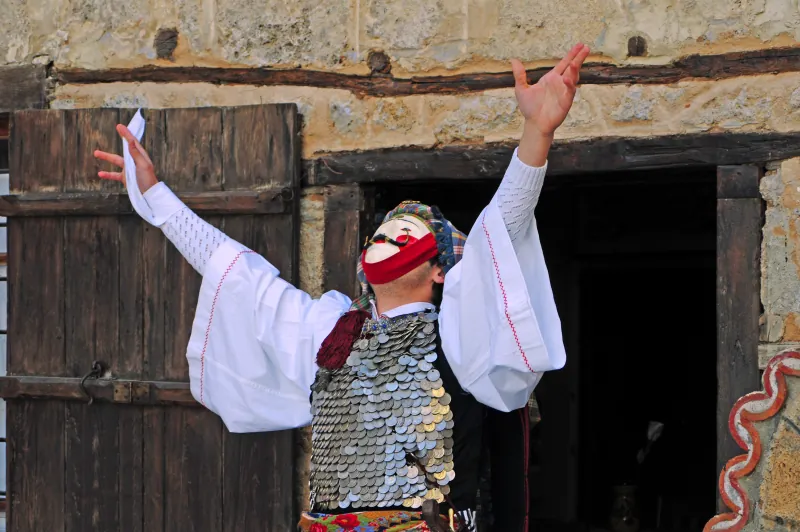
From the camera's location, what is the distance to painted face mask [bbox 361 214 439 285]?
3.29m

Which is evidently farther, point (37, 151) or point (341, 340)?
point (37, 151)

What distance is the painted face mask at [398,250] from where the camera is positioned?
10.8ft

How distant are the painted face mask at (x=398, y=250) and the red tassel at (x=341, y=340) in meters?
0.15

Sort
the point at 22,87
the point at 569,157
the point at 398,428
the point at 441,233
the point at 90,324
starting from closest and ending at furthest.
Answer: the point at 398,428 < the point at 441,233 < the point at 569,157 < the point at 90,324 < the point at 22,87

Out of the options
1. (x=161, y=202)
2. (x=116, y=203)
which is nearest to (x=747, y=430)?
(x=161, y=202)

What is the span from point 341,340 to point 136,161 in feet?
3.21

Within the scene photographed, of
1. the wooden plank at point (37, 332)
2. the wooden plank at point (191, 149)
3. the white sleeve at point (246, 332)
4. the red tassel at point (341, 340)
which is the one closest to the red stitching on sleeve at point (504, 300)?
the red tassel at point (341, 340)

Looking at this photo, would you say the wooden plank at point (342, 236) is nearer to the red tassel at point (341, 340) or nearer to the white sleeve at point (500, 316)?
the red tassel at point (341, 340)

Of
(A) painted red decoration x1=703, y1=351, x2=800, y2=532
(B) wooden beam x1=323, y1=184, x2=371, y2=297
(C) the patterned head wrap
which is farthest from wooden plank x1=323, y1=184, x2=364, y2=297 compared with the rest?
(A) painted red decoration x1=703, y1=351, x2=800, y2=532

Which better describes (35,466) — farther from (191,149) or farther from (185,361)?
(191,149)

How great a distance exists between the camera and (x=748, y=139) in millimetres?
3549

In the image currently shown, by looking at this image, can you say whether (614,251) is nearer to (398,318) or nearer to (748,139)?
(748,139)

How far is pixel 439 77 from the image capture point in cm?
398

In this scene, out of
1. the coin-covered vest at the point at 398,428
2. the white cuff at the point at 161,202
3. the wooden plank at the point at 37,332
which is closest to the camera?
the coin-covered vest at the point at 398,428
